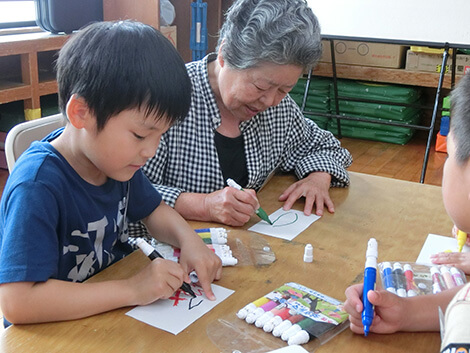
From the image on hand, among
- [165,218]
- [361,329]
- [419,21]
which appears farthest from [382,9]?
[361,329]

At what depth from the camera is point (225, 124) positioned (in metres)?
1.65

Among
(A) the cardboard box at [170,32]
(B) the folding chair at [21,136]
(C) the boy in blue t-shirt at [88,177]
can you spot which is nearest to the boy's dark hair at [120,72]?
(C) the boy in blue t-shirt at [88,177]

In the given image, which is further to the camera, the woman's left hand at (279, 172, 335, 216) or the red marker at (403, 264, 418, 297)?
the woman's left hand at (279, 172, 335, 216)

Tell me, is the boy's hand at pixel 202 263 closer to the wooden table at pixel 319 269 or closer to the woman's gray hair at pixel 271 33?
the wooden table at pixel 319 269

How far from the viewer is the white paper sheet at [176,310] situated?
92 cm

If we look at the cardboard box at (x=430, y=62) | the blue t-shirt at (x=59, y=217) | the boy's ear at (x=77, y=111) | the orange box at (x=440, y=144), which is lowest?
the orange box at (x=440, y=144)

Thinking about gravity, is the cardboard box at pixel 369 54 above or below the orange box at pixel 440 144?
above

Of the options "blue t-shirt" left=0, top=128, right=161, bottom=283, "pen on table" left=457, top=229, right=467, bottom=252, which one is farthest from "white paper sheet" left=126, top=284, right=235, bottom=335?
"pen on table" left=457, top=229, right=467, bottom=252

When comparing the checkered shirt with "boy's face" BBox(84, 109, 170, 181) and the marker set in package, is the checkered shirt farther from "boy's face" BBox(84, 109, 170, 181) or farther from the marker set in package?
the marker set in package

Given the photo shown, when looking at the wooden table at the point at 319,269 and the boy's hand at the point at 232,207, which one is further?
the boy's hand at the point at 232,207

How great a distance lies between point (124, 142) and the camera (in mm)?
1010

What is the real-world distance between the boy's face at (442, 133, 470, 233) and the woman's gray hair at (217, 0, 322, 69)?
1.82 ft

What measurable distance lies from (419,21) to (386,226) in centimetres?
207

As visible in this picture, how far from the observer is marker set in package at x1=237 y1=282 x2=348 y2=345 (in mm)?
897
